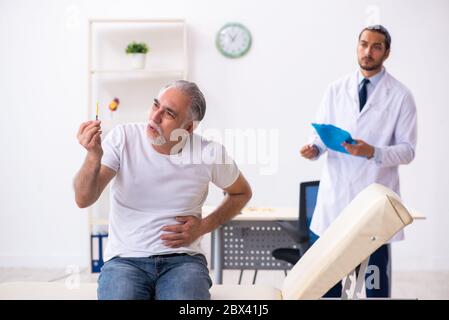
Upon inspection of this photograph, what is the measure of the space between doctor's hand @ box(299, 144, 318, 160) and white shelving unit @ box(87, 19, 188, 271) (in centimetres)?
202

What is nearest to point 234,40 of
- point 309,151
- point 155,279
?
point 309,151

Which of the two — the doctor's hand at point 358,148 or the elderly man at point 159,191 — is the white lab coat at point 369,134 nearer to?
the doctor's hand at point 358,148

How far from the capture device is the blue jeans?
1391 millimetres

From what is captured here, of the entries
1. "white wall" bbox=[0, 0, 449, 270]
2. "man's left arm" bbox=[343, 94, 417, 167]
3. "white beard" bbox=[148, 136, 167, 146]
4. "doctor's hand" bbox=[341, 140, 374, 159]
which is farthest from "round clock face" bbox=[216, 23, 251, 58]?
"white beard" bbox=[148, 136, 167, 146]

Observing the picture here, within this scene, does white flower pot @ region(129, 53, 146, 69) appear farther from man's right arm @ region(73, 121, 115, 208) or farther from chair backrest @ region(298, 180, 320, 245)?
man's right arm @ region(73, 121, 115, 208)

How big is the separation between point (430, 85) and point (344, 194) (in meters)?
2.22

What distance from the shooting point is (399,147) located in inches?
83.0

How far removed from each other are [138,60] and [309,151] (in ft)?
6.77

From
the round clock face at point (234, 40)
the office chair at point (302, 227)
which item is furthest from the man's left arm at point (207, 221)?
the round clock face at point (234, 40)

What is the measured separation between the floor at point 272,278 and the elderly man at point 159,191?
2.19m

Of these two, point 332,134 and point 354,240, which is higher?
point 332,134

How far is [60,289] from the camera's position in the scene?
63.9 inches

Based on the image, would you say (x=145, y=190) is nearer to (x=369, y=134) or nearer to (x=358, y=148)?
(x=358, y=148)
